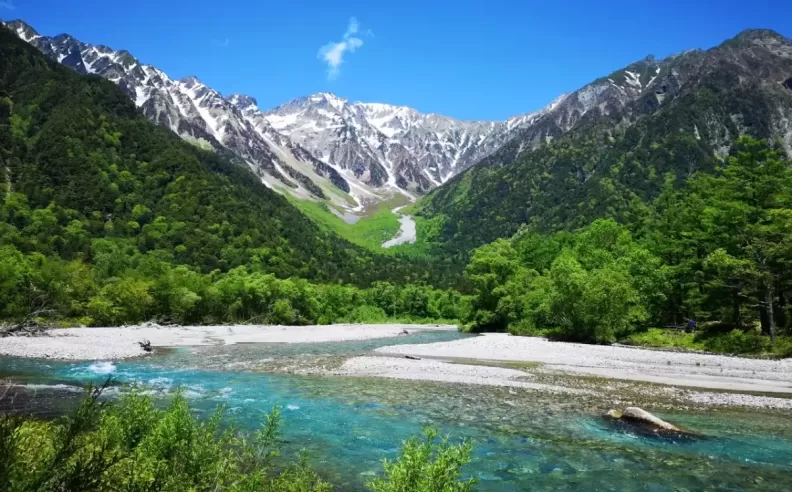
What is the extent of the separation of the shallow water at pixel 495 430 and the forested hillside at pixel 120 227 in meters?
42.8

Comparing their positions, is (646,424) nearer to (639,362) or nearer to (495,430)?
(495,430)

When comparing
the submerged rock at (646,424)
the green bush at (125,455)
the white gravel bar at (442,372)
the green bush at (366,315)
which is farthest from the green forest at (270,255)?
the green bush at (125,455)

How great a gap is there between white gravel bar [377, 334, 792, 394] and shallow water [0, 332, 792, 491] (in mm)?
9481

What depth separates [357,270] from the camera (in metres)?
188

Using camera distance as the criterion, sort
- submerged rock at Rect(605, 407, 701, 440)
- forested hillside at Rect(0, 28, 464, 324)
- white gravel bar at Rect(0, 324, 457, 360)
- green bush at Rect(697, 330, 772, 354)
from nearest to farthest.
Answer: submerged rock at Rect(605, 407, 701, 440) → white gravel bar at Rect(0, 324, 457, 360) → green bush at Rect(697, 330, 772, 354) → forested hillside at Rect(0, 28, 464, 324)

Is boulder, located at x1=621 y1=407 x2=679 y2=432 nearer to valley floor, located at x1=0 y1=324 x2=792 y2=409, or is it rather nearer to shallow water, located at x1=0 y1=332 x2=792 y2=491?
shallow water, located at x1=0 y1=332 x2=792 y2=491

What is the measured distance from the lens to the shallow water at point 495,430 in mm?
16766

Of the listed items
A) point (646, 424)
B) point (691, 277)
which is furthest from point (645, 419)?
point (691, 277)

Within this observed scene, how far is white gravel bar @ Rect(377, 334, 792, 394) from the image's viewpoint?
3394 centimetres

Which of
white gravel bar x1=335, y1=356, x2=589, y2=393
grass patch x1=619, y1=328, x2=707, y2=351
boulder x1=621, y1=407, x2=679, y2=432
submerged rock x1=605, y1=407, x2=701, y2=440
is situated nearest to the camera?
submerged rock x1=605, y1=407, x2=701, y2=440

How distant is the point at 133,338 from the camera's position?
6069 cm

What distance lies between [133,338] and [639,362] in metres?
56.7

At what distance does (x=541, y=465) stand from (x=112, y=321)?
74421 millimetres

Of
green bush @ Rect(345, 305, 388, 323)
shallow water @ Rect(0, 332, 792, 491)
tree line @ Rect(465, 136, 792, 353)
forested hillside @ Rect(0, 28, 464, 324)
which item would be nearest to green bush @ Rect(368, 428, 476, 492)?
shallow water @ Rect(0, 332, 792, 491)
